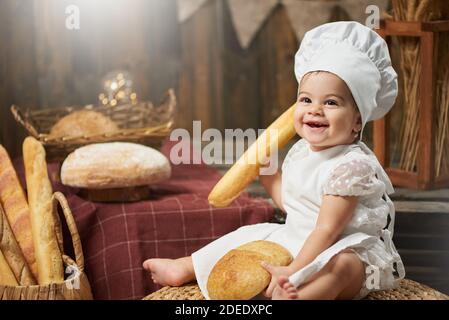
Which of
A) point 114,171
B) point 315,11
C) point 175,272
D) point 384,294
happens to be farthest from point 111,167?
point 315,11

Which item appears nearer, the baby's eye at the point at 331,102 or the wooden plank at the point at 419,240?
the baby's eye at the point at 331,102

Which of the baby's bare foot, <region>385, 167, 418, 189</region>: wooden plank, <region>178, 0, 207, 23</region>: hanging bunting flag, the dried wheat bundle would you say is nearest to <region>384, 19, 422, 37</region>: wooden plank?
the dried wheat bundle

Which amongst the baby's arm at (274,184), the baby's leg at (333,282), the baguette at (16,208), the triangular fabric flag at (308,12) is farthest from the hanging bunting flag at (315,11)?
the baby's leg at (333,282)

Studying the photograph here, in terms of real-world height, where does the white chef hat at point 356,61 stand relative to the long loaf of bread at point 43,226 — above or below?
above

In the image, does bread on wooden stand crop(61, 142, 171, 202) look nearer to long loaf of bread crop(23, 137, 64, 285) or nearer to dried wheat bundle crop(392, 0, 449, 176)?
long loaf of bread crop(23, 137, 64, 285)

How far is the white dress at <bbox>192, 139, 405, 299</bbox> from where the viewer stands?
4.40 feet

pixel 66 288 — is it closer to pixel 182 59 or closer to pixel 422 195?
pixel 422 195

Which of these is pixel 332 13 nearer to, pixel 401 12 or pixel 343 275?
pixel 401 12

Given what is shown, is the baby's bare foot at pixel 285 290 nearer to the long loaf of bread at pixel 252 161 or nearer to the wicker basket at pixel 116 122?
the long loaf of bread at pixel 252 161

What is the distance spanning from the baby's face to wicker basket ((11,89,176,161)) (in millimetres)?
710

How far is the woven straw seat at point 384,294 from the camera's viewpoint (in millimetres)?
1443

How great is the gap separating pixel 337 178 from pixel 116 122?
103 cm

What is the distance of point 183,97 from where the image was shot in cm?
302

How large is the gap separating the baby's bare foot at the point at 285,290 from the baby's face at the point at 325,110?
24 cm
